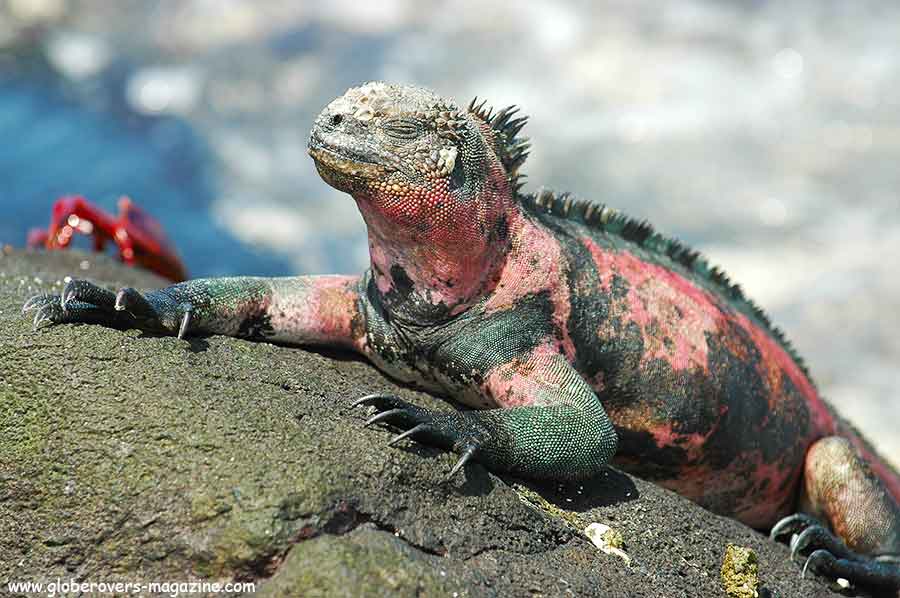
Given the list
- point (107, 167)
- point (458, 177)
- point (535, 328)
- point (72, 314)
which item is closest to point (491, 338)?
point (535, 328)

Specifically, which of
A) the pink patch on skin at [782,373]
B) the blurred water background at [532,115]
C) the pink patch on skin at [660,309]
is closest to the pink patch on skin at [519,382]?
the pink patch on skin at [660,309]

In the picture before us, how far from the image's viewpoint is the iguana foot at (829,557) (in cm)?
457

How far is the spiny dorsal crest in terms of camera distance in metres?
4.35

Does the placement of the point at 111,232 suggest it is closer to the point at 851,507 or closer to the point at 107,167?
the point at 851,507

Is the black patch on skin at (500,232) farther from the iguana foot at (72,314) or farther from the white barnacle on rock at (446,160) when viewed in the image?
the iguana foot at (72,314)

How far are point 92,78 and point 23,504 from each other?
49.6ft

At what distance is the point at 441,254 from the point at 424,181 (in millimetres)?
323

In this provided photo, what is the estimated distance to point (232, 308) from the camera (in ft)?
14.3

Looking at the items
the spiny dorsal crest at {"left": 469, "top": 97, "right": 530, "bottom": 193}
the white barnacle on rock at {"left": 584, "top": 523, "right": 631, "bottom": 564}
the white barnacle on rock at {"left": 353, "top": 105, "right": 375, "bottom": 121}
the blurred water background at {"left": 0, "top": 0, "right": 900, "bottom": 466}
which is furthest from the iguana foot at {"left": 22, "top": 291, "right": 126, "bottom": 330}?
the blurred water background at {"left": 0, "top": 0, "right": 900, "bottom": 466}

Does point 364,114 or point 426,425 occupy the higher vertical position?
point 364,114

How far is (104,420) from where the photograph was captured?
3566mm

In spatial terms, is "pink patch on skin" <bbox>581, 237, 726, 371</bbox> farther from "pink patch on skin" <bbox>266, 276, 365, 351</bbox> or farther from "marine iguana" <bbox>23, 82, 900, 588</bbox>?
"pink patch on skin" <bbox>266, 276, 365, 351</bbox>

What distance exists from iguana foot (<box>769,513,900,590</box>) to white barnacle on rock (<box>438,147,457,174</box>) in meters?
2.17

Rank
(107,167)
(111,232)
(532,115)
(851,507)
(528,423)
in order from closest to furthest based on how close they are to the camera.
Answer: (528,423), (851,507), (111,232), (107,167), (532,115)
